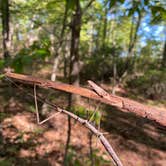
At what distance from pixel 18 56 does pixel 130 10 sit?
933 mm

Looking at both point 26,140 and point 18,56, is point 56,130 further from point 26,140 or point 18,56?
point 18,56

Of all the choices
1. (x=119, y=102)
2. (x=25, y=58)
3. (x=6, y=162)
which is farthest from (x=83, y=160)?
(x=119, y=102)

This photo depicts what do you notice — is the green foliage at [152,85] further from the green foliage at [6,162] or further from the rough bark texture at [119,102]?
the rough bark texture at [119,102]

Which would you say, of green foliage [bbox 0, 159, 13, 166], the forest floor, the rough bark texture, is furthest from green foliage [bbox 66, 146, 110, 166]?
the rough bark texture

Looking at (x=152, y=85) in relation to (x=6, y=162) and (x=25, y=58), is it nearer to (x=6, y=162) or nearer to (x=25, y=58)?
(x=6, y=162)

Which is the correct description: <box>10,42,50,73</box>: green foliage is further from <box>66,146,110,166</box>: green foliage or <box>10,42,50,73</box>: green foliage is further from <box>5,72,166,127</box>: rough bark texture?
<box>66,146,110,166</box>: green foliage

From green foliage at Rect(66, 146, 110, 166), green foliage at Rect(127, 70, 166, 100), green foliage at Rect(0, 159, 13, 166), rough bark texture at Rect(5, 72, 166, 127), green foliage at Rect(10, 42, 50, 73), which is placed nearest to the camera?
rough bark texture at Rect(5, 72, 166, 127)

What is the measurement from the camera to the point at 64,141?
18.1ft

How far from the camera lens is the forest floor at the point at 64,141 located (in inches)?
195

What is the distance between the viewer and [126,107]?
1.11 metres

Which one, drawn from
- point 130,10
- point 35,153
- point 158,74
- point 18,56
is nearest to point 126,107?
point 18,56

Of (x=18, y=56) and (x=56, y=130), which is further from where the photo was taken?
(x=56, y=130)

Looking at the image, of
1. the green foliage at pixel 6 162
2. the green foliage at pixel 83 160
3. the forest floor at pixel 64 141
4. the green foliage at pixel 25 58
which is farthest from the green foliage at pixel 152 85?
the green foliage at pixel 25 58

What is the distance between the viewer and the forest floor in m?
4.96
